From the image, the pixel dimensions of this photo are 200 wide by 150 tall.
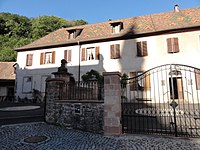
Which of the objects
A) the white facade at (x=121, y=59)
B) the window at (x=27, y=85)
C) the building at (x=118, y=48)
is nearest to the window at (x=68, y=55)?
the building at (x=118, y=48)

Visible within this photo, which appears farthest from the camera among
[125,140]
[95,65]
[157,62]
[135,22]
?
[135,22]

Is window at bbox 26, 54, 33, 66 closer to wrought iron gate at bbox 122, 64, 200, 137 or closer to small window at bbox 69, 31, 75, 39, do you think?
small window at bbox 69, 31, 75, 39

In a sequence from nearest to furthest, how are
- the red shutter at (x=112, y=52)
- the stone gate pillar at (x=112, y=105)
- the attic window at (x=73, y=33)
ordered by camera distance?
the stone gate pillar at (x=112, y=105)
the red shutter at (x=112, y=52)
the attic window at (x=73, y=33)

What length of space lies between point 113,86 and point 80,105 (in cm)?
152

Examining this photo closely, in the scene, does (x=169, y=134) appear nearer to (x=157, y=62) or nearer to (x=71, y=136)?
(x=71, y=136)

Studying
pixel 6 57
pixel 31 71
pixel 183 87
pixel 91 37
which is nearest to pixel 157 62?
pixel 183 87

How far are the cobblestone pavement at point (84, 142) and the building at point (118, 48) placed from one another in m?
11.6

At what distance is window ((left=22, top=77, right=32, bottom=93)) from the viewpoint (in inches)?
802

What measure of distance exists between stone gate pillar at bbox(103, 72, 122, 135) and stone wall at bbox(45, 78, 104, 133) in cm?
22

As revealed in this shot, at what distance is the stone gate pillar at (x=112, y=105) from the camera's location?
5.56 meters

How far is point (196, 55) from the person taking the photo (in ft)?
49.2

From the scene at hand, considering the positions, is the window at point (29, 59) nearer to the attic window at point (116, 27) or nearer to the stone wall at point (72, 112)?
the attic window at point (116, 27)

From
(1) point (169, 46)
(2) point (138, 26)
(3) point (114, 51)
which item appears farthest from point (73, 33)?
(1) point (169, 46)

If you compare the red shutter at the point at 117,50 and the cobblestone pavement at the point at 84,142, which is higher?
the red shutter at the point at 117,50
